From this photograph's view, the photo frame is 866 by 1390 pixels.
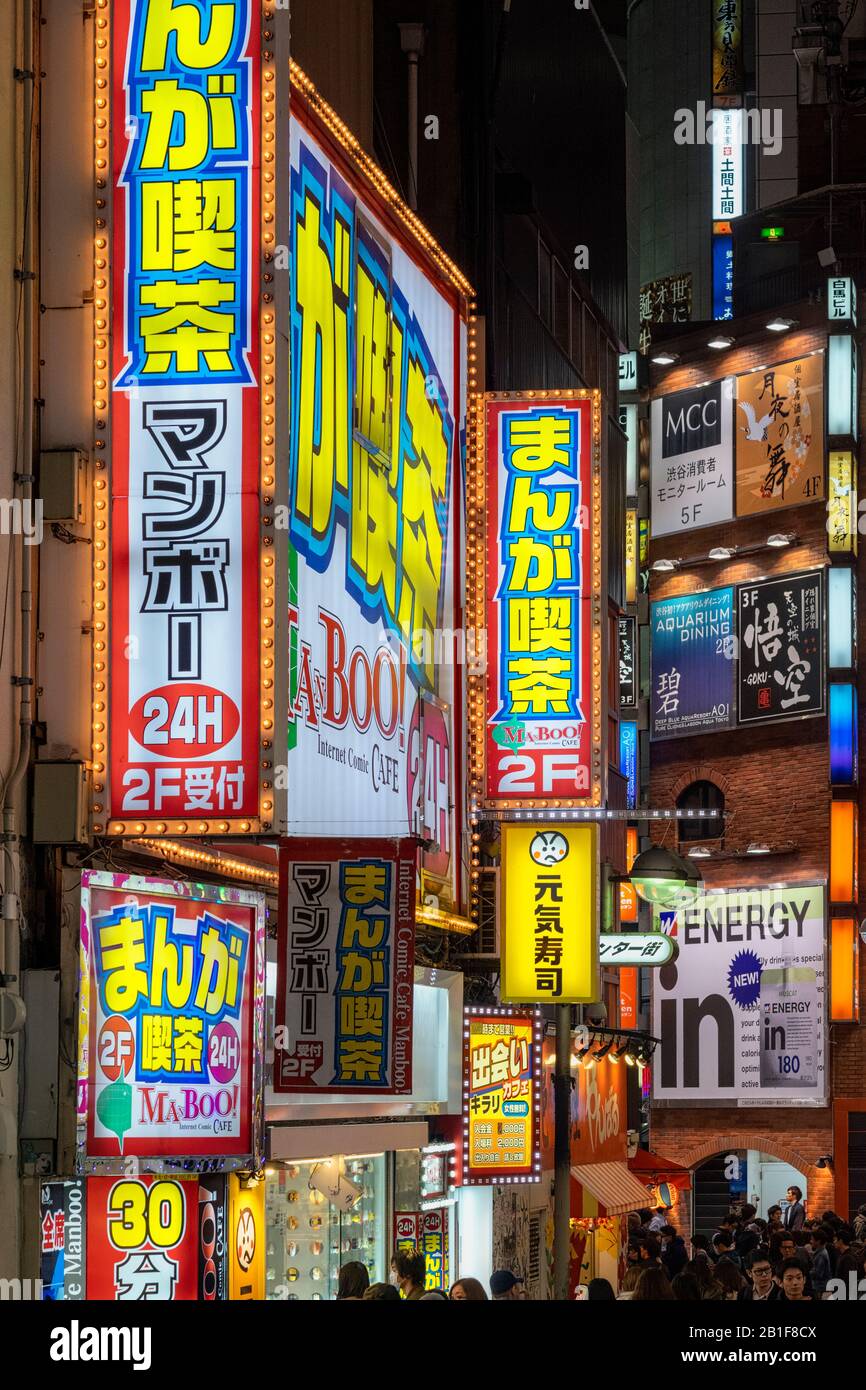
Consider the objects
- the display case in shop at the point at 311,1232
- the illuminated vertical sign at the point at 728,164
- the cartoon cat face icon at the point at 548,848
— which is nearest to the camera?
the display case in shop at the point at 311,1232

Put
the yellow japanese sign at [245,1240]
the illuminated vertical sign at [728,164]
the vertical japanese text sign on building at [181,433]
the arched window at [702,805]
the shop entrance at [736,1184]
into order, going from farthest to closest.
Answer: the illuminated vertical sign at [728,164] < the arched window at [702,805] < the shop entrance at [736,1184] < the yellow japanese sign at [245,1240] < the vertical japanese text sign on building at [181,433]

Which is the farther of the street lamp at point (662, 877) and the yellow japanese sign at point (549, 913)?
the street lamp at point (662, 877)

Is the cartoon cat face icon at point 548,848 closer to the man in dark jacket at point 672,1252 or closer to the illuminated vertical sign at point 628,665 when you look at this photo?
the man in dark jacket at point 672,1252

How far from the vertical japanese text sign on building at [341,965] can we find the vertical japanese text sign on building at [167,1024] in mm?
287

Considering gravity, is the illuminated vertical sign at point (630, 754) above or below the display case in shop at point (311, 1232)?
above

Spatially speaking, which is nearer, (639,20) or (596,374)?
(596,374)

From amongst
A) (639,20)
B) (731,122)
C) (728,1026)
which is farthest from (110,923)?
(639,20)

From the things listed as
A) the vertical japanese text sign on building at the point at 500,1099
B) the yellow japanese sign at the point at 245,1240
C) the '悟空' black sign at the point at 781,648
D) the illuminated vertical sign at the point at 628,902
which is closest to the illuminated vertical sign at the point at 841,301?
the '悟空' black sign at the point at 781,648

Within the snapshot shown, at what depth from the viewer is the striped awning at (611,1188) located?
25516 mm

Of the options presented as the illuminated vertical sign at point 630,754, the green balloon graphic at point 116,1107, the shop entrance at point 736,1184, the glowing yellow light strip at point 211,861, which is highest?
the illuminated vertical sign at point 630,754

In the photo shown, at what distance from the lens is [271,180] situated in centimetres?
1220

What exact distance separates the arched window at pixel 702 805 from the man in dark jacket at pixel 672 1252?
16590 mm

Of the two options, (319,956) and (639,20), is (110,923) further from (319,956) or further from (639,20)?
(639,20)

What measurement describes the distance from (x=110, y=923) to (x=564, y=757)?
395 inches
